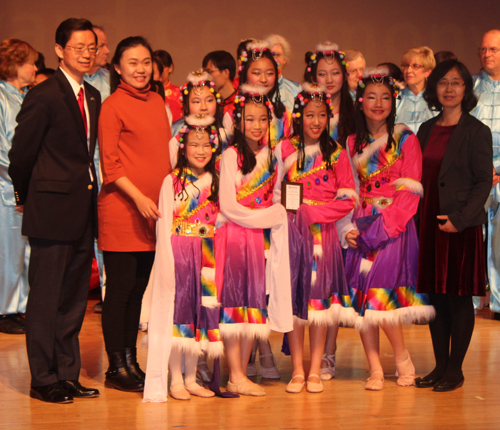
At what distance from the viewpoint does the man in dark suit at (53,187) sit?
121 inches

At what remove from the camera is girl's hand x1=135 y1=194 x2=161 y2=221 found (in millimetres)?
3126

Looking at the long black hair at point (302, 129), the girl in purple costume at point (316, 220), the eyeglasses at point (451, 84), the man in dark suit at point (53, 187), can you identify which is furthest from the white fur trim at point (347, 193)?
the man in dark suit at point (53, 187)

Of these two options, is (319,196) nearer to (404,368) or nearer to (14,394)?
(404,368)

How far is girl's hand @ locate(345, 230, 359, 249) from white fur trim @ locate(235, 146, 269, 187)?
0.56 meters

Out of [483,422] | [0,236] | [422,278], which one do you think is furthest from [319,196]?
[0,236]

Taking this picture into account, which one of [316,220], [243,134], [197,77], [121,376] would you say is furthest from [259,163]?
[121,376]

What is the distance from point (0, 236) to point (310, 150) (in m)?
2.55

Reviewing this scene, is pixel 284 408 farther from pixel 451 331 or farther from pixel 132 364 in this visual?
pixel 451 331

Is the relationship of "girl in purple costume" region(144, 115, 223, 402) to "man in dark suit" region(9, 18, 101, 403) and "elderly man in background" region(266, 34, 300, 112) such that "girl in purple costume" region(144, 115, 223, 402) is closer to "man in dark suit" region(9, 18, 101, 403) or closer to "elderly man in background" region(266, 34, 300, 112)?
"man in dark suit" region(9, 18, 101, 403)

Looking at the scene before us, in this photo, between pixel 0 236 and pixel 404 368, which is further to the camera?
pixel 0 236

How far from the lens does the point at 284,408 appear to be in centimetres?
308

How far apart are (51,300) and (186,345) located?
65cm

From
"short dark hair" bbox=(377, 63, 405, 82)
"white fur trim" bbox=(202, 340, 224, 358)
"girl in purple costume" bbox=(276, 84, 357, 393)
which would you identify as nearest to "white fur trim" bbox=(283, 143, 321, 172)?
"girl in purple costume" bbox=(276, 84, 357, 393)

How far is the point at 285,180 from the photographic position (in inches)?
136
